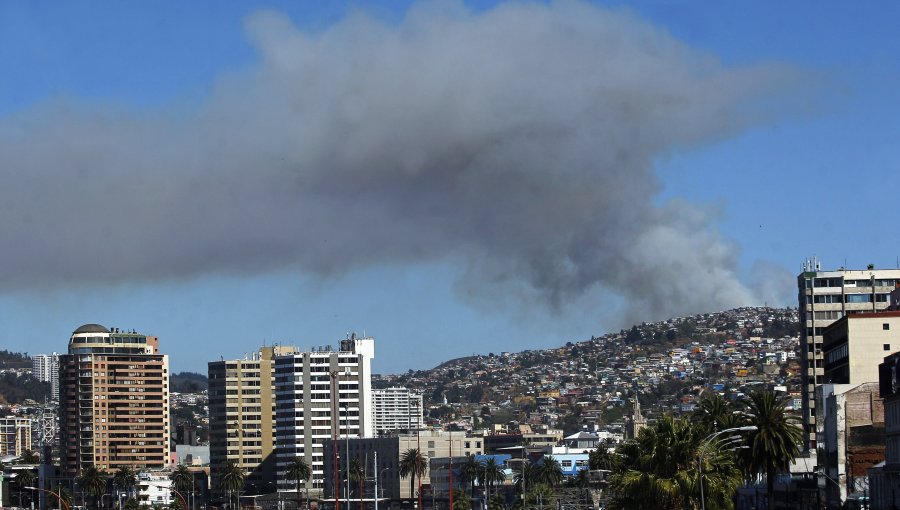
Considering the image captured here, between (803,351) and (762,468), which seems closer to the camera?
(762,468)

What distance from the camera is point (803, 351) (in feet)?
652

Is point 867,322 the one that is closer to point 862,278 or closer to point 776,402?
point 862,278

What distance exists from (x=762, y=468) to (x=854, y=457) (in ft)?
89.3

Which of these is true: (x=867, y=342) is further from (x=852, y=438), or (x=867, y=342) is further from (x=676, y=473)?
(x=676, y=473)

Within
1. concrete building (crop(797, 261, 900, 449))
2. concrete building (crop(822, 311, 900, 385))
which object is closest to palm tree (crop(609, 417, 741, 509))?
concrete building (crop(822, 311, 900, 385))

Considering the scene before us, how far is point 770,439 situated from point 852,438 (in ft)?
97.8

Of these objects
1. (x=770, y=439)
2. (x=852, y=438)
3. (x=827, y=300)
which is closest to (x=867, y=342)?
(x=852, y=438)

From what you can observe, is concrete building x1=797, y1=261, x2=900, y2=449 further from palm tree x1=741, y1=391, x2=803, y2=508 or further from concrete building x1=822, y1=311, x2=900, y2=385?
palm tree x1=741, y1=391, x2=803, y2=508

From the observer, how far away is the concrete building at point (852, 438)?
133 meters

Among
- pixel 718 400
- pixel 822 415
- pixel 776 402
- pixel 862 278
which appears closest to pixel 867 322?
pixel 822 415

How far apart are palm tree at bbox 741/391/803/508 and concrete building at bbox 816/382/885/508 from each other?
25426 mm

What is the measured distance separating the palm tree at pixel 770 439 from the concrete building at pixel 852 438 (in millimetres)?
25426

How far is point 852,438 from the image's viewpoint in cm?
13550

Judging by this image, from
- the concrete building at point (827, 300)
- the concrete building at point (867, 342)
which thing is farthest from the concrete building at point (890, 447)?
the concrete building at point (827, 300)
